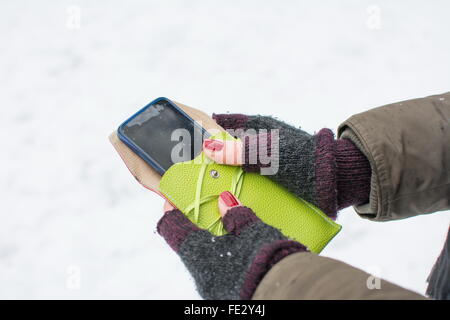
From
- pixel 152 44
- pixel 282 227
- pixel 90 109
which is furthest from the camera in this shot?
pixel 152 44

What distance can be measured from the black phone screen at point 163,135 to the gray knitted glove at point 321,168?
124 millimetres

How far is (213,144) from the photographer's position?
2.48 feet

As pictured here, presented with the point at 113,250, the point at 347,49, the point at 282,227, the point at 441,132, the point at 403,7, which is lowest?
the point at 113,250

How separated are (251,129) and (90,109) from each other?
497 mm

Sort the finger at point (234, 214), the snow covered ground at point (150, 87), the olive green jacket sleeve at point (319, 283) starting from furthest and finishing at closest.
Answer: the snow covered ground at point (150, 87) < the finger at point (234, 214) < the olive green jacket sleeve at point (319, 283)

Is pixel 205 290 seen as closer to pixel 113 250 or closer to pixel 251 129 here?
pixel 251 129

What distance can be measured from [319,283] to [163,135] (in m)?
0.43

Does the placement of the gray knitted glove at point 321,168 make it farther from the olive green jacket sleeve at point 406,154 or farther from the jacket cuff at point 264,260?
the jacket cuff at point 264,260

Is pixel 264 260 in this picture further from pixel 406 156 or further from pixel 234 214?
pixel 406 156

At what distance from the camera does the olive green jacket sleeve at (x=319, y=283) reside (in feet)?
1.53

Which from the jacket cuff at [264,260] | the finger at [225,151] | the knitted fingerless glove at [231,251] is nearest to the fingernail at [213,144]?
the finger at [225,151]

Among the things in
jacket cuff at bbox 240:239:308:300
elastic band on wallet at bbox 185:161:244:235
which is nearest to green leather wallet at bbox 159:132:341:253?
elastic band on wallet at bbox 185:161:244:235

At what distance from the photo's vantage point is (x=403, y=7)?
1.34 m
